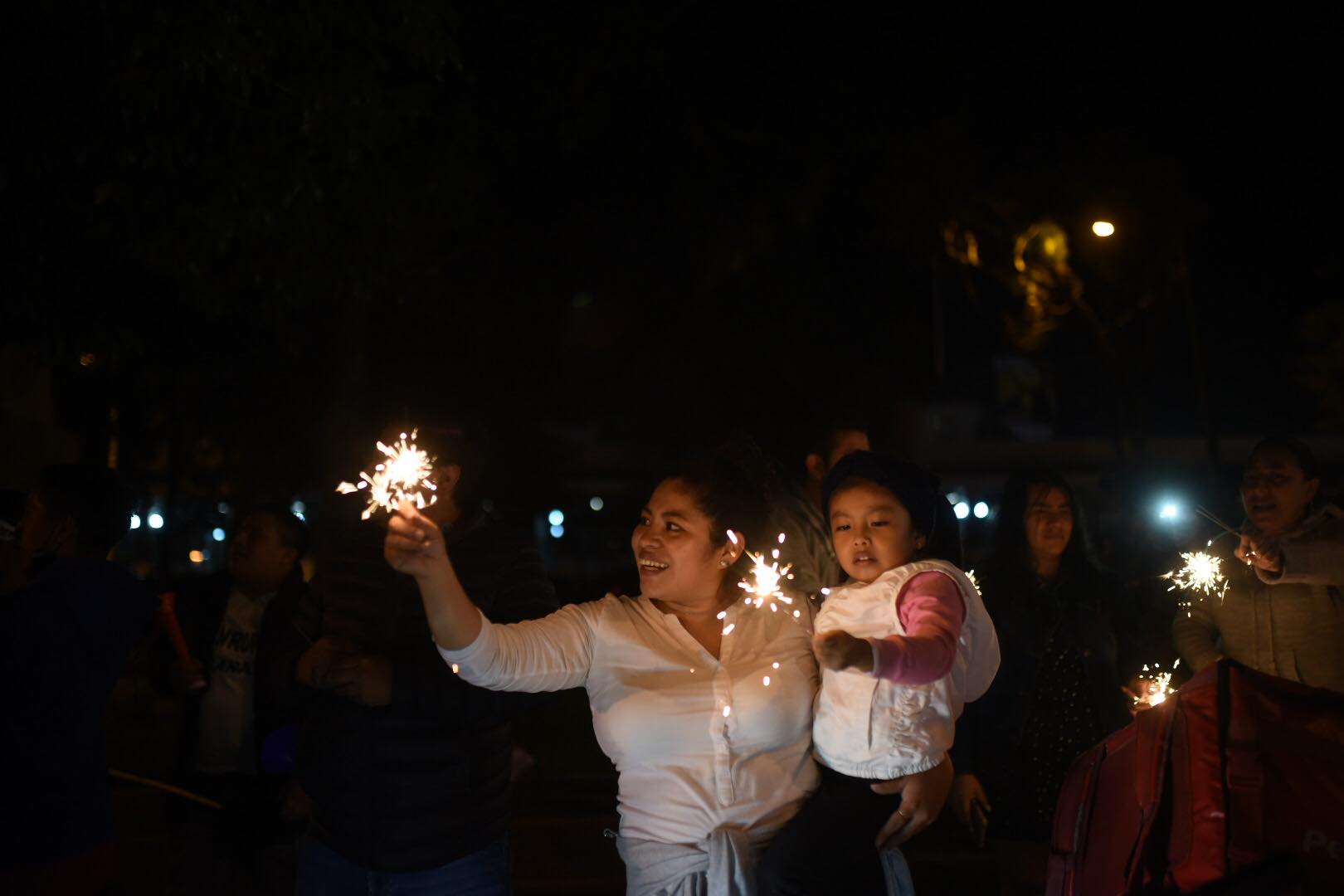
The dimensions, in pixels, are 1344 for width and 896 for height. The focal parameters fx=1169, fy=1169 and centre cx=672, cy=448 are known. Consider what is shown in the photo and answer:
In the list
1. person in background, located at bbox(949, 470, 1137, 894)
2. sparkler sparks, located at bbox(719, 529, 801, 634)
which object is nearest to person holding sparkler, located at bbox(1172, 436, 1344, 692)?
person in background, located at bbox(949, 470, 1137, 894)

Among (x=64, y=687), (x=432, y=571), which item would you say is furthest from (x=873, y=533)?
(x=64, y=687)

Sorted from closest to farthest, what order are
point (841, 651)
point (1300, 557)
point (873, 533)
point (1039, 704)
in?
point (841, 651), point (873, 533), point (1300, 557), point (1039, 704)

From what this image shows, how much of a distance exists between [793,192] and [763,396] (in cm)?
305

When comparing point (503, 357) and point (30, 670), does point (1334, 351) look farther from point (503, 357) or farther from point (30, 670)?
point (30, 670)

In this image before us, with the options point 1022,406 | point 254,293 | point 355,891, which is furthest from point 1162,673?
point 1022,406

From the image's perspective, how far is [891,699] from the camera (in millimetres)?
3064

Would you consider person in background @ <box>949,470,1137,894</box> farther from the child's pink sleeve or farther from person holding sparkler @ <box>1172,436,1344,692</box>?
the child's pink sleeve

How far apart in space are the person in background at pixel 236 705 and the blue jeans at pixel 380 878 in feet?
2.28

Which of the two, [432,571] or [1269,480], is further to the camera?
[1269,480]

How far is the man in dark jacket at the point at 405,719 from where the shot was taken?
334cm

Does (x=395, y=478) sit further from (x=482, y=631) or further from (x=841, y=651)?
(x=841, y=651)

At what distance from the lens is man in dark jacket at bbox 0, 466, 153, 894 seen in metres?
3.37

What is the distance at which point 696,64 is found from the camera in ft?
44.5

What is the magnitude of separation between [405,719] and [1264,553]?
329 cm
